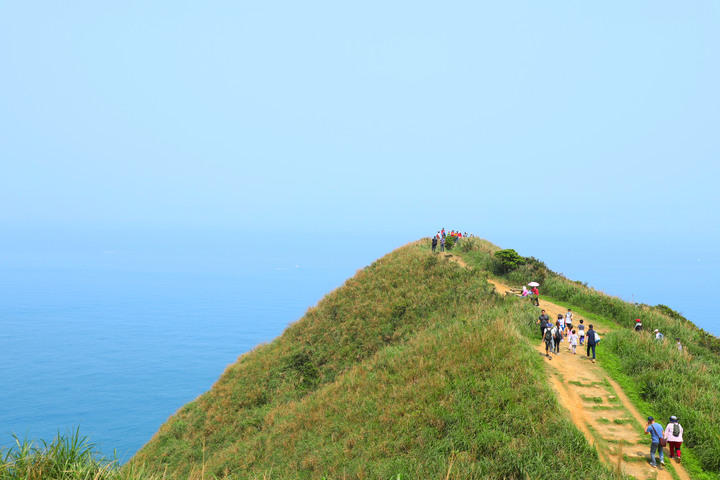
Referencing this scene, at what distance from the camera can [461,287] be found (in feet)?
105

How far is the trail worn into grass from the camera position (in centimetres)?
1273

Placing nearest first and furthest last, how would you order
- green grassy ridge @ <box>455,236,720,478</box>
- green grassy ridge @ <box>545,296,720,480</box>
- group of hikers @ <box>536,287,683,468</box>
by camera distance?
green grassy ridge @ <box>545,296,720,480</box> < group of hikers @ <box>536,287,683,468</box> < green grassy ridge @ <box>455,236,720,478</box>

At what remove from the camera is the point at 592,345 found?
2008 centimetres

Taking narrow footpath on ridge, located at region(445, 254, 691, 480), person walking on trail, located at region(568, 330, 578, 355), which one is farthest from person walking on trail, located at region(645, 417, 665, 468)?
person walking on trail, located at region(568, 330, 578, 355)

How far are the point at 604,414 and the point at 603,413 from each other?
0.23 feet

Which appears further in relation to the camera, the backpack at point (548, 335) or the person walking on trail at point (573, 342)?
the person walking on trail at point (573, 342)

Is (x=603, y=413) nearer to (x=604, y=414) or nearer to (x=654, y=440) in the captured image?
(x=604, y=414)

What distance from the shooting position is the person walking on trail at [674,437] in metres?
13.1

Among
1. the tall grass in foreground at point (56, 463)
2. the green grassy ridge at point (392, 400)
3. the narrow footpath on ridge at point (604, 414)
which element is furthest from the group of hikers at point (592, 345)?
the tall grass in foreground at point (56, 463)

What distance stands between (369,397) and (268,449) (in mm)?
6330

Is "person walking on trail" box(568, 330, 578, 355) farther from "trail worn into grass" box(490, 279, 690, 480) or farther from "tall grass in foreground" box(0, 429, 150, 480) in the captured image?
"tall grass in foreground" box(0, 429, 150, 480)

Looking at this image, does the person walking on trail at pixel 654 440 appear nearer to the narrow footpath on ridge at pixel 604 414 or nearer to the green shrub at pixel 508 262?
the narrow footpath on ridge at pixel 604 414

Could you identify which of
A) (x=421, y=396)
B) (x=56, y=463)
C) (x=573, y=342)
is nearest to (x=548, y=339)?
(x=573, y=342)

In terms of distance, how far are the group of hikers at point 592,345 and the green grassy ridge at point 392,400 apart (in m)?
1.70
